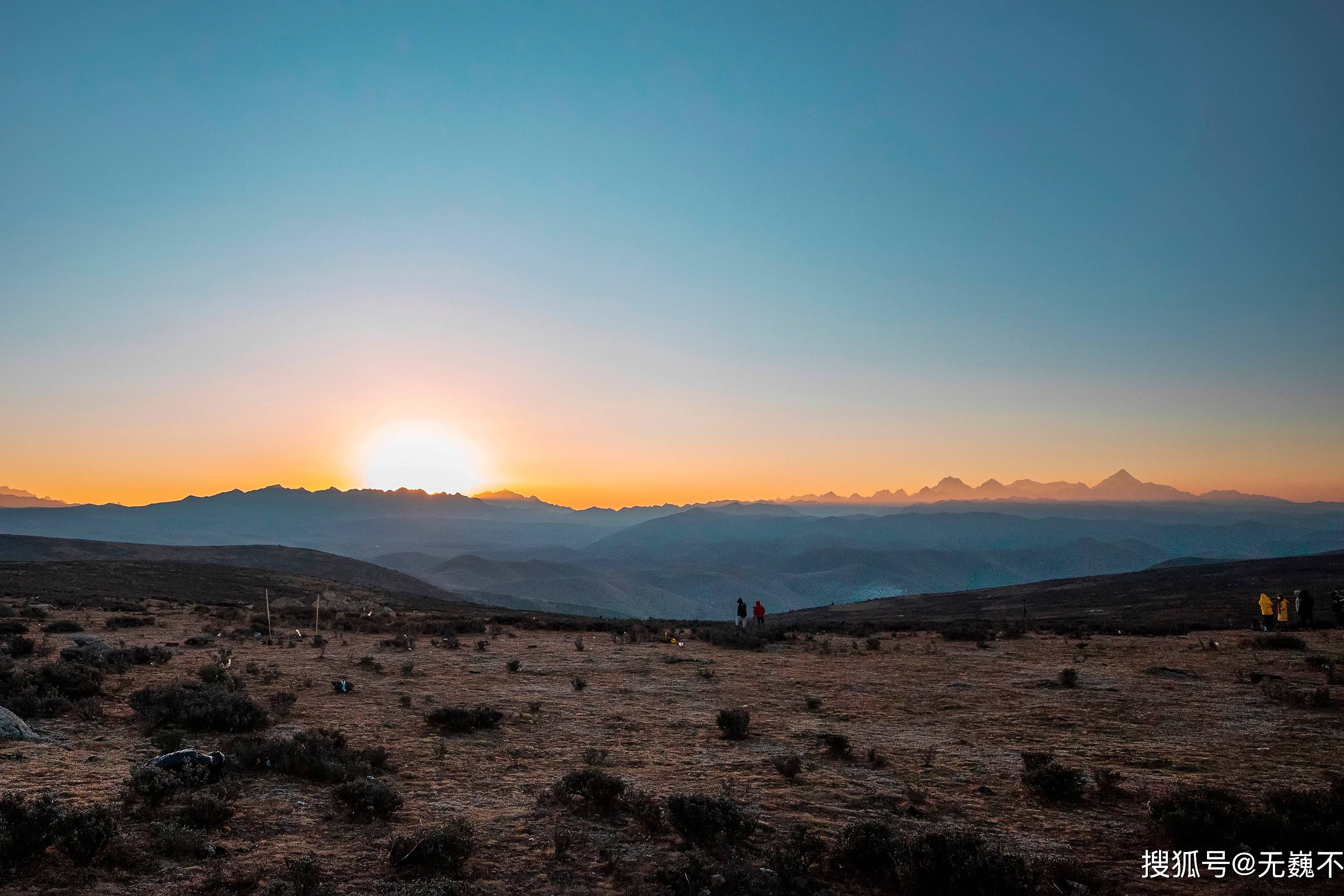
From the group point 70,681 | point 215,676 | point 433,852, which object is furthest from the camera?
point 215,676

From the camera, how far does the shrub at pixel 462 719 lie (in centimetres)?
1197

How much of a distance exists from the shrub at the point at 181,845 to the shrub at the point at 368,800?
139 cm

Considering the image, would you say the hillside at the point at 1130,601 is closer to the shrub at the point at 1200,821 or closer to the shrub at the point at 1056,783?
the shrub at the point at 1056,783

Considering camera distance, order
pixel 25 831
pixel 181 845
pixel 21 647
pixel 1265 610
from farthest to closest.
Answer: pixel 1265 610, pixel 21 647, pixel 181 845, pixel 25 831

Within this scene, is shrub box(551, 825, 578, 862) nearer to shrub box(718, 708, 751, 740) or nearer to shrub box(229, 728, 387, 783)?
shrub box(229, 728, 387, 783)

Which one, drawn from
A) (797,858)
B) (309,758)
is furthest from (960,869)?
(309,758)

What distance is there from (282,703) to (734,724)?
27.7 feet

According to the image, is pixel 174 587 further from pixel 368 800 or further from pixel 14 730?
pixel 368 800

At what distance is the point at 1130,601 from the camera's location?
168 feet

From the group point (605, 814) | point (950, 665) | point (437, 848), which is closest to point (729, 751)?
point (605, 814)

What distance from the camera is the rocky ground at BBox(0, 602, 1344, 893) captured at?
662cm

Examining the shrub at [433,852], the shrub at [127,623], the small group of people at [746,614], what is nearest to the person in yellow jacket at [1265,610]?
the small group of people at [746,614]

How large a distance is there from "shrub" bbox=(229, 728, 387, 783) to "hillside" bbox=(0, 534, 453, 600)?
9413 cm

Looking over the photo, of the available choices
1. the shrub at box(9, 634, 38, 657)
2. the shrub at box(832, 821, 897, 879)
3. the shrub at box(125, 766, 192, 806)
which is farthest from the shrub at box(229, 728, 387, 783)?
the shrub at box(9, 634, 38, 657)
